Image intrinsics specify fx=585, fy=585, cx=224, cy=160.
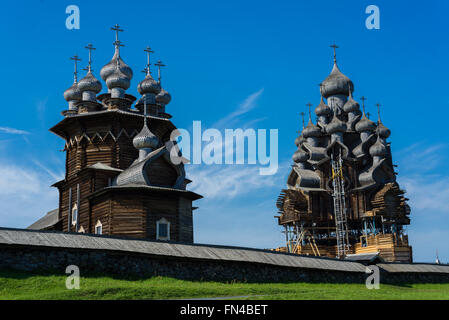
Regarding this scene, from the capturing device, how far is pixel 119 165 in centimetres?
3231

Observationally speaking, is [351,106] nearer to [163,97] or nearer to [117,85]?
[163,97]

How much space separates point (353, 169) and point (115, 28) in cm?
2111

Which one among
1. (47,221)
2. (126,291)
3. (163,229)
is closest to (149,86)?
(163,229)

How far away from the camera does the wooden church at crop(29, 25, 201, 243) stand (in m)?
28.2

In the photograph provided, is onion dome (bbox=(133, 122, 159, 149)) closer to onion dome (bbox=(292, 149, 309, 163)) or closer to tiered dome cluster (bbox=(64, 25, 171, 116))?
tiered dome cluster (bbox=(64, 25, 171, 116))

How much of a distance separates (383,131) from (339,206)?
7.65 meters

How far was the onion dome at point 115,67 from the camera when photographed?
115 ft

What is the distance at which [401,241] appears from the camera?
41344 mm

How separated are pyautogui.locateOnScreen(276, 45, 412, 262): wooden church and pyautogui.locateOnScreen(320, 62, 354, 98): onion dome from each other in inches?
56.3

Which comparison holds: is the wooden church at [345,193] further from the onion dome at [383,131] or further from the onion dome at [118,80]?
the onion dome at [118,80]

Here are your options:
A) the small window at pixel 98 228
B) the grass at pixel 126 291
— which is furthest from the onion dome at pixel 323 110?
the grass at pixel 126 291
